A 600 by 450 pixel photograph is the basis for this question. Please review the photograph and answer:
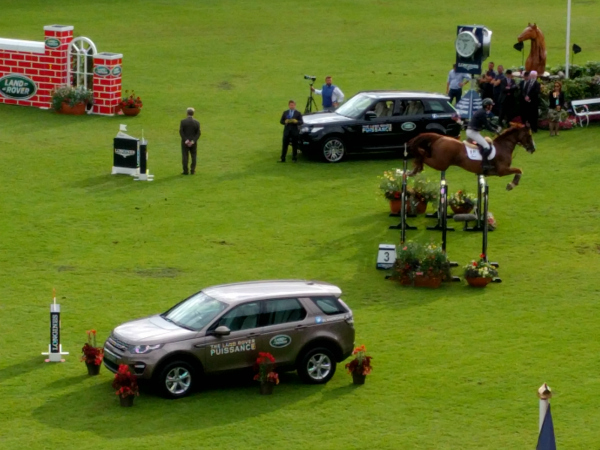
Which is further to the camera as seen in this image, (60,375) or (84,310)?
(84,310)

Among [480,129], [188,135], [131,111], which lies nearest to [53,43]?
[131,111]

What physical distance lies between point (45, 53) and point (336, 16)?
1979 centimetres

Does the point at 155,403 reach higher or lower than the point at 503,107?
lower

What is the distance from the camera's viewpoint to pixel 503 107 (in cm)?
3903

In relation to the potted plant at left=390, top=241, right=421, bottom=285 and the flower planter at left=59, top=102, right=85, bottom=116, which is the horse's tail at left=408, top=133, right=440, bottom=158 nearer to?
the potted plant at left=390, top=241, right=421, bottom=285

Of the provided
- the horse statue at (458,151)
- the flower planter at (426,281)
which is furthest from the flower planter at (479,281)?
the horse statue at (458,151)

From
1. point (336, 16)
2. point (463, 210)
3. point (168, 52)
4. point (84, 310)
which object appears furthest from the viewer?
point (336, 16)

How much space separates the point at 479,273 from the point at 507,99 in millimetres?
13716

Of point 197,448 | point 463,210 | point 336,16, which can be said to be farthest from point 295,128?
point 336,16

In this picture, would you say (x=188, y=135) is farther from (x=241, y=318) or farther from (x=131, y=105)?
(x=241, y=318)

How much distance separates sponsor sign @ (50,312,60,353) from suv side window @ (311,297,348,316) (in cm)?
454

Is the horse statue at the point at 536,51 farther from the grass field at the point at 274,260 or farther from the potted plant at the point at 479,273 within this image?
the potted plant at the point at 479,273

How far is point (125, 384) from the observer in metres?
19.7

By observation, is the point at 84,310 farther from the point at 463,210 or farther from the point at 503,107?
the point at 503,107
